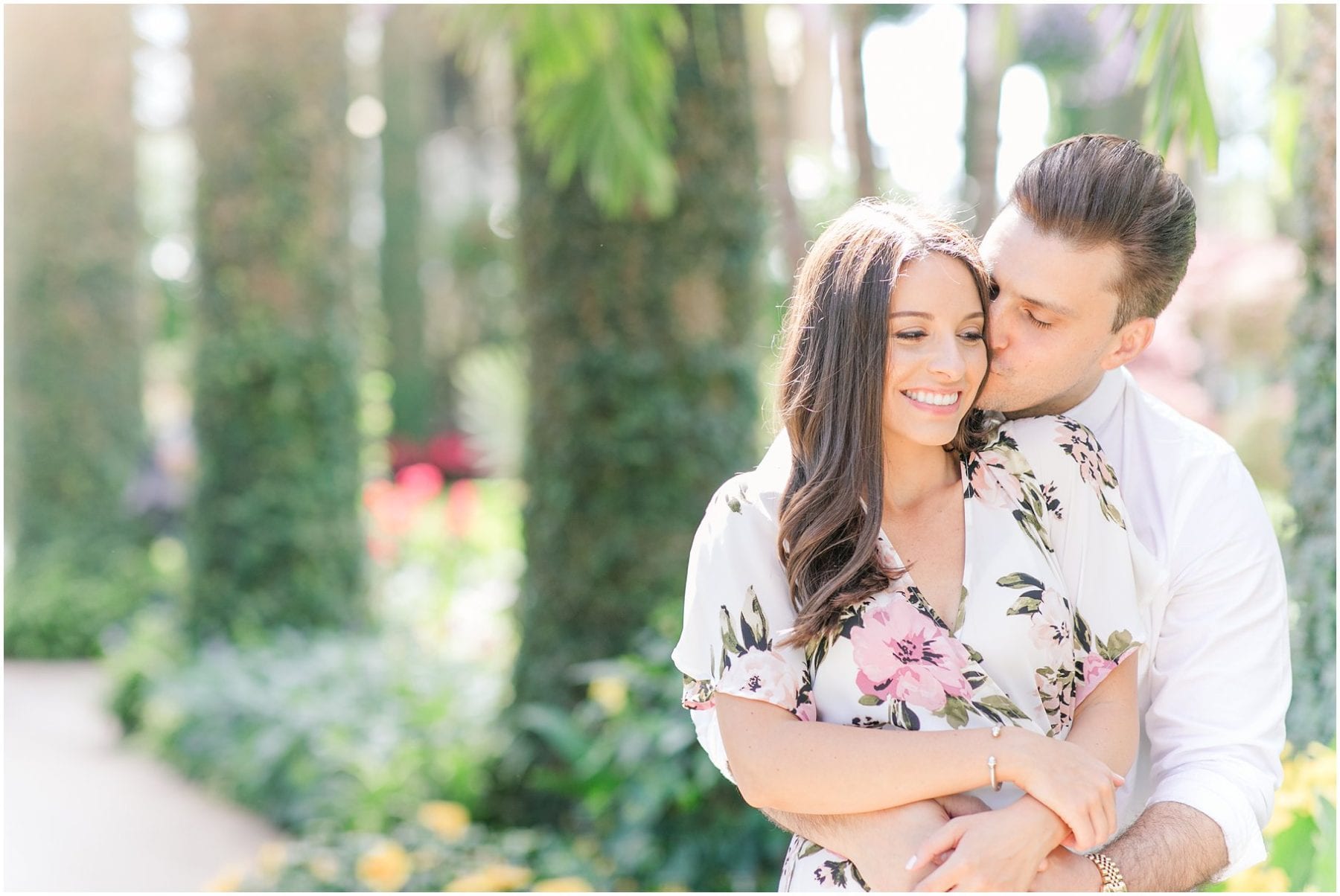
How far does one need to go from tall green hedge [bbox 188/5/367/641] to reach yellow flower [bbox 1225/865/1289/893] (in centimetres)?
594

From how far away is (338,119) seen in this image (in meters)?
7.95

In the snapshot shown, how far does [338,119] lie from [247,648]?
3.26m

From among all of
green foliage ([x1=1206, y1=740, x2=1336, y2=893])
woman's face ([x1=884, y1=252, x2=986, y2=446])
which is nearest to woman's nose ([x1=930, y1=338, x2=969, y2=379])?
woman's face ([x1=884, y1=252, x2=986, y2=446])

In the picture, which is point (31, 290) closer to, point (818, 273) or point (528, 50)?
point (528, 50)

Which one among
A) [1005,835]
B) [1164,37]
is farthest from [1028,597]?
[1164,37]

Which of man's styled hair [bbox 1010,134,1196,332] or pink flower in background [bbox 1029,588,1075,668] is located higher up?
man's styled hair [bbox 1010,134,1196,332]

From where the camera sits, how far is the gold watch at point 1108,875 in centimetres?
177

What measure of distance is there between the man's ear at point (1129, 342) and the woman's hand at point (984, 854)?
0.75 metres

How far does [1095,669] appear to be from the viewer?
6.01 feet

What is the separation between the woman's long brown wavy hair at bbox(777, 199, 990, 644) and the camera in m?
1.79

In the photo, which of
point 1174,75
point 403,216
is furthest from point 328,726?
point 403,216

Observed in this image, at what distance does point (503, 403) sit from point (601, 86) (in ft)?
23.4

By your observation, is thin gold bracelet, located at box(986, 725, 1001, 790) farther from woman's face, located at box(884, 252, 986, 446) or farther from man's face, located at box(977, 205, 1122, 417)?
man's face, located at box(977, 205, 1122, 417)

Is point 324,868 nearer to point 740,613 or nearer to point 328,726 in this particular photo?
point 328,726
